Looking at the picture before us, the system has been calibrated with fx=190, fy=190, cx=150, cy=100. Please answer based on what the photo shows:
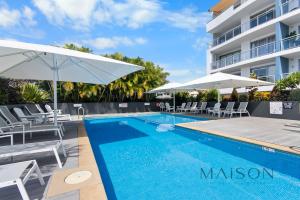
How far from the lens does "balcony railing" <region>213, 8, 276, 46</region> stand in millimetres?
18016

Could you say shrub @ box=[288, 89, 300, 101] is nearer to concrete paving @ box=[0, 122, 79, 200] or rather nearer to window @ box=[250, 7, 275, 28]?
window @ box=[250, 7, 275, 28]

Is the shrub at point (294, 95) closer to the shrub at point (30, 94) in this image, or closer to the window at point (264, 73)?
the window at point (264, 73)

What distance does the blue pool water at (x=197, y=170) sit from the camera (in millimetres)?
3307

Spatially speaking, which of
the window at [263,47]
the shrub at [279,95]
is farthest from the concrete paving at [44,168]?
the window at [263,47]

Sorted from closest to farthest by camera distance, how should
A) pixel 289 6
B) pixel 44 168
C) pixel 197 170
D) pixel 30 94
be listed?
pixel 44 168 → pixel 197 170 → pixel 30 94 → pixel 289 6

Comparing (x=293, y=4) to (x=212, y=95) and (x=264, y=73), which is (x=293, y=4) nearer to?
(x=264, y=73)

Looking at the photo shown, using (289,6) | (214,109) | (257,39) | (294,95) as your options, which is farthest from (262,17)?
(214,109)

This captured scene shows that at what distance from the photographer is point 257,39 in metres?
20.2

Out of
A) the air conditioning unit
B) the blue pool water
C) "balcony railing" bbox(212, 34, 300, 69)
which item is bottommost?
the blue pool water

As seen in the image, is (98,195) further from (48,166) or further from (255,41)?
(255,41)

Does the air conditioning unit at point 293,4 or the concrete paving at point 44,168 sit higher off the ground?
the air conditioning unit at point 293,4

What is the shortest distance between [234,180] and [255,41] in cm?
2078

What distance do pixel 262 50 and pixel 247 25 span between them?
369 centimetres

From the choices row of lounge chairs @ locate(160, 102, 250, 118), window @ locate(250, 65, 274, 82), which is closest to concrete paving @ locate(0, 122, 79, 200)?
row of lounge chairs @ locate(160, 102, 250, 118)
